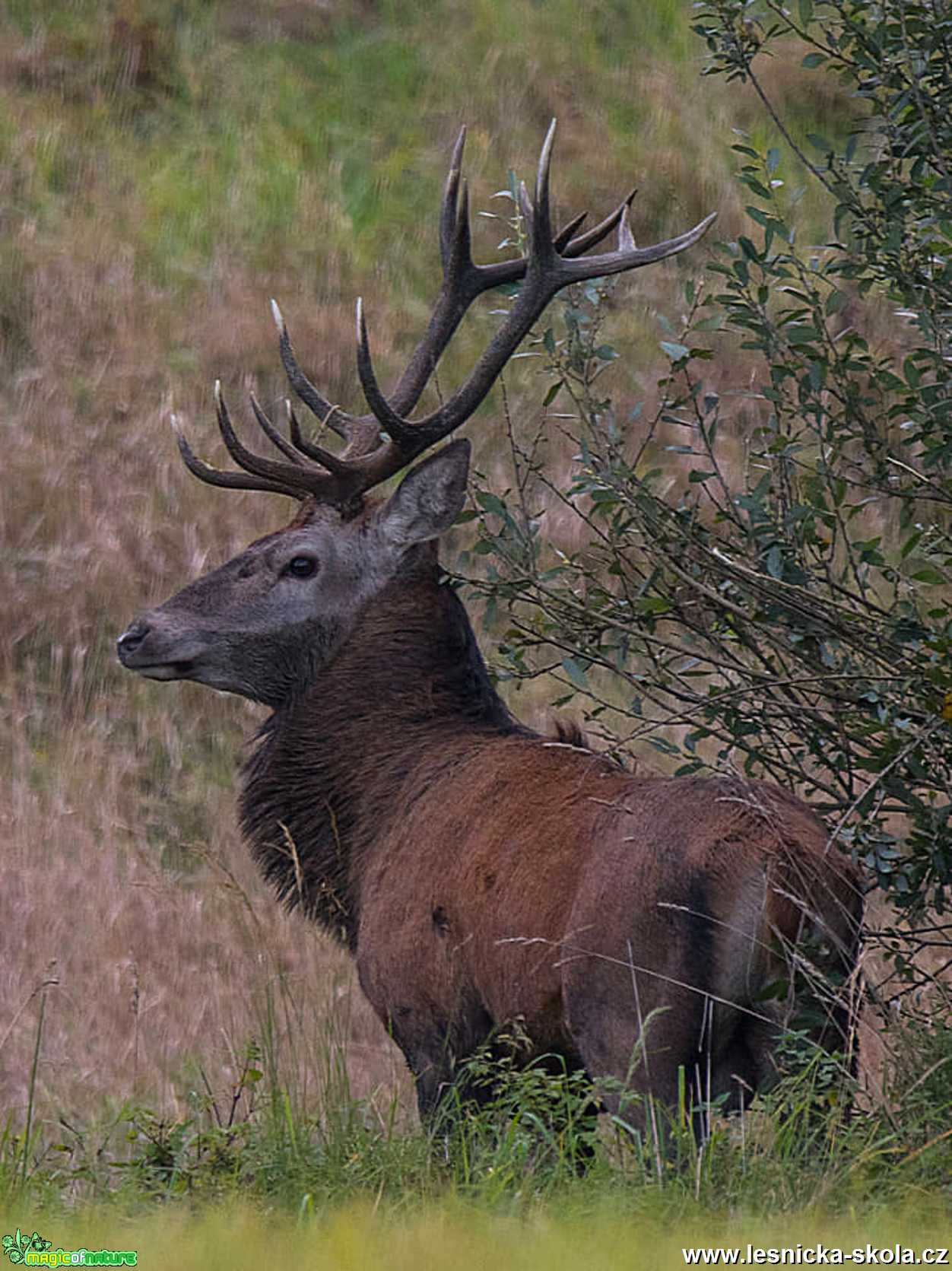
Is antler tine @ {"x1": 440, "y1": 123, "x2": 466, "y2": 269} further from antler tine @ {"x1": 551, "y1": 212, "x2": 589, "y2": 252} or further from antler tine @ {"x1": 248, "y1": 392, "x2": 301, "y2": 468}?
antler tine @ {"x1": 248, "y1": 392, "x2": 301, "y2": 468}

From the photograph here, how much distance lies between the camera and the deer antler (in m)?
6.34

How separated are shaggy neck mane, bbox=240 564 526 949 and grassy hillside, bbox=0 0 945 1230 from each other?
0.75 ft

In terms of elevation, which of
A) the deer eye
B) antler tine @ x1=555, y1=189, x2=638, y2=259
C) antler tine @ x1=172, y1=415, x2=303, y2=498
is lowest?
the deer eye

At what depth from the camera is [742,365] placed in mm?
12328

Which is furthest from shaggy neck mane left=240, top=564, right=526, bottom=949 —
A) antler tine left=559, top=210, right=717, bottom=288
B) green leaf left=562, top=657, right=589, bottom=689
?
antler tine left=559, top=210, right=717, bottom=288

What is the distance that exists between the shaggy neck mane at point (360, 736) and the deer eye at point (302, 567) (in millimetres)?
198

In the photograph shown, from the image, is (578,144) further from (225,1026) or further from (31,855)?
(225,1026)

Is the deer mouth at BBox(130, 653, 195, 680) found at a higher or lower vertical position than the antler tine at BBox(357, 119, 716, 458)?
lower

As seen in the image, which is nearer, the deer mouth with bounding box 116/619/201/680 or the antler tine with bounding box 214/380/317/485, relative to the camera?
the deer mouth with bounding box 116/619/201/680

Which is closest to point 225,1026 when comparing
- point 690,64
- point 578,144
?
point 578,144

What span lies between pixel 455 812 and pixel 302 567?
1.18 m

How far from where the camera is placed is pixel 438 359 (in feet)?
21.3

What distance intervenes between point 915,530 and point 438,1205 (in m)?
2.28

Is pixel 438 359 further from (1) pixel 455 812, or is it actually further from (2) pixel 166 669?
(1) pixel 455 812
